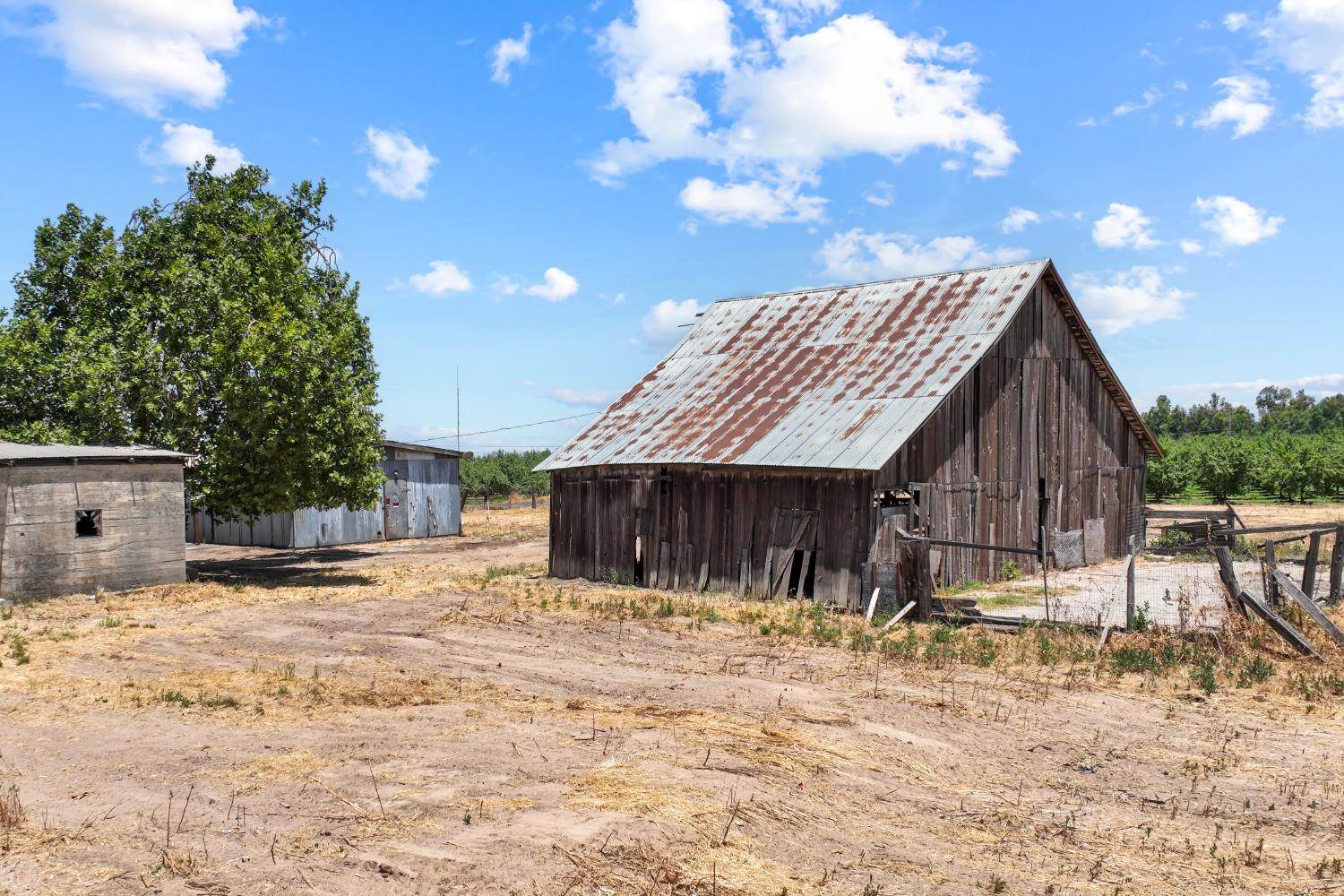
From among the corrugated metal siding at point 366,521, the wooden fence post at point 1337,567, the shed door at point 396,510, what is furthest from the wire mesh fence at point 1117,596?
the shed door at point 396,510

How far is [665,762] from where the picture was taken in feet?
32.5

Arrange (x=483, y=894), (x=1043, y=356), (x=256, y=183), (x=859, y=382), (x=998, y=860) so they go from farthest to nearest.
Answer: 1. (x=256, y=183)
2. (x=1043, y=356)
3. (x=859, y=382)
4. (x=998, y=860)
5. (x=483, y=894)

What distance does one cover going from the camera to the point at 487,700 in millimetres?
12820

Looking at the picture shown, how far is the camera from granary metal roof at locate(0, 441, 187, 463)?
861 inches

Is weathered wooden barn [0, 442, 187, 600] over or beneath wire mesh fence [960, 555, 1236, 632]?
over

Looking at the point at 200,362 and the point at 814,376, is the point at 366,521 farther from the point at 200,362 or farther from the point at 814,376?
the point at 814,376

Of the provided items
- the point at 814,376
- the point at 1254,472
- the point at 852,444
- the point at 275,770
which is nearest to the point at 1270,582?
the point at 852,444

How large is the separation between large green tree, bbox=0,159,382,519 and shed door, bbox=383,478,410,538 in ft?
Result: 36.1

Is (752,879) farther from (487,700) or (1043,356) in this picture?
(1043,356)

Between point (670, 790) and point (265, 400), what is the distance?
62.6 ft

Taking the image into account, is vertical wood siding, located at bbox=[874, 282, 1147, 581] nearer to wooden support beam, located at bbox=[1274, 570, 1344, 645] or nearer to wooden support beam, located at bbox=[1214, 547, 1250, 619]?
wooden support beam, located at bbox=[1214, 547, 1250, 619]

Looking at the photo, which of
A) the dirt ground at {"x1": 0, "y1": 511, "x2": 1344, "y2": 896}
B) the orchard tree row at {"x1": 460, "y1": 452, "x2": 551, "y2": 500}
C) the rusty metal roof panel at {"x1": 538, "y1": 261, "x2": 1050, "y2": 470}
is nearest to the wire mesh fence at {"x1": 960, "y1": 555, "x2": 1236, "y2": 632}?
the dirt ground at {"x1": 0, "y1": 511, "x2": 1344, "y2": 896}

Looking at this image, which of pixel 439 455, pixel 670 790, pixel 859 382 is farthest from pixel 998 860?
pixel 439 455

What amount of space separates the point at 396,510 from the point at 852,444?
26346 mm
